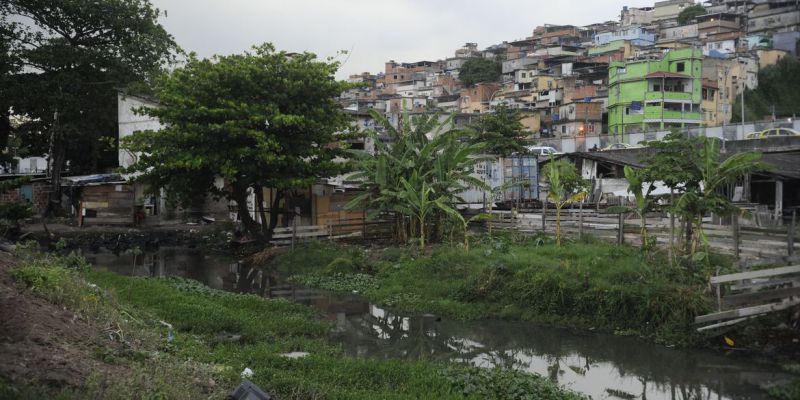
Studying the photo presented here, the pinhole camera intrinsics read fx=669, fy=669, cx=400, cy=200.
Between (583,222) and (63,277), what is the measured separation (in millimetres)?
13984

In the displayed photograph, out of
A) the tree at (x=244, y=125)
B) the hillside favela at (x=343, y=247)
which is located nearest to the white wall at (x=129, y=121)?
the hillside favela at (x=343, y=247)

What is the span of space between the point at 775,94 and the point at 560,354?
190 feet

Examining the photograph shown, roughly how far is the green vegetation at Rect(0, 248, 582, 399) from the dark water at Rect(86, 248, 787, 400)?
4.00ft

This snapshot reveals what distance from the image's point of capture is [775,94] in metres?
60.0

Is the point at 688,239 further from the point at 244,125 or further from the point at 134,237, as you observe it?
the point at 134,237

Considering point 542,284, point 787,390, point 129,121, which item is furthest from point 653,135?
point 787,390

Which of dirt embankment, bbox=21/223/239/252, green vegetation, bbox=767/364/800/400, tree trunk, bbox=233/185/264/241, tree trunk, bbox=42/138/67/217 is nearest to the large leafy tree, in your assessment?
tree trunk, bbox=42/138/67/217

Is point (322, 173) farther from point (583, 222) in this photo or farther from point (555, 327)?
point (555, 327)

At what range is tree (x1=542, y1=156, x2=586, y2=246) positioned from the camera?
18719 mm

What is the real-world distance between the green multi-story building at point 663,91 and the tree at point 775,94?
738cm

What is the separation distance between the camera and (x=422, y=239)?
768 inches

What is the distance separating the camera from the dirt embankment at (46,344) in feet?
22.1

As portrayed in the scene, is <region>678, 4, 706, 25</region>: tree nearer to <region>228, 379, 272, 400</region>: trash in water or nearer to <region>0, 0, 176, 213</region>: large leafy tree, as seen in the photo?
<region>0, 0, 176, 213</region>: large leafy tree

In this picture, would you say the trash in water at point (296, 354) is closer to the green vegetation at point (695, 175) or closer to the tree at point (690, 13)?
the green vegetation at point (695, 175)
